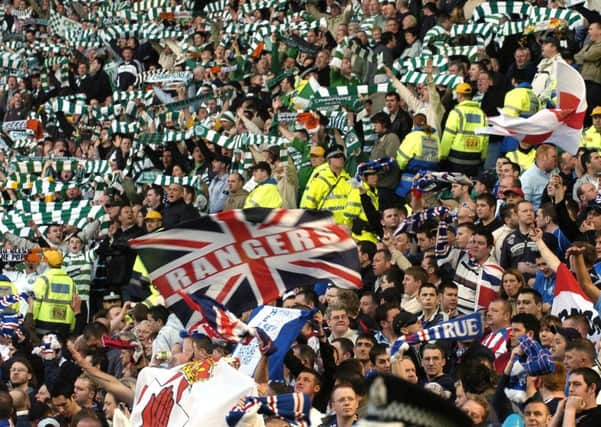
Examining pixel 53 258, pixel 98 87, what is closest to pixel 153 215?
pixel 53 258

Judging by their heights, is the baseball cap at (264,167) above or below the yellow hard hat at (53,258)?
above

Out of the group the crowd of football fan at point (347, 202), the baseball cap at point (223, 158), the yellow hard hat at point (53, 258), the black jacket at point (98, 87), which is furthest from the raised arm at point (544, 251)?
the black jacket at point (98, 87)

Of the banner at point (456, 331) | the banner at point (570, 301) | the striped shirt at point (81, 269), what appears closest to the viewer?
the banner at point (456, 331)

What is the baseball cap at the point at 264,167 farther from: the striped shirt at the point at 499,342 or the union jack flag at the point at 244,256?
the union jack flag at the point at 244,256

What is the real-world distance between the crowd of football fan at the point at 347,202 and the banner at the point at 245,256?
61 centimetres

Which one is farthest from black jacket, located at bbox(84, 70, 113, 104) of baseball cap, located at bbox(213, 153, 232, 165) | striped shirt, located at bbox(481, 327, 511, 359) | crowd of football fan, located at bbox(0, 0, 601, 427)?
striped shirt, located at bbox(481, 327, 511, 359)

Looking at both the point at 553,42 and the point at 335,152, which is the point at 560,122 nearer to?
the point at 553,42

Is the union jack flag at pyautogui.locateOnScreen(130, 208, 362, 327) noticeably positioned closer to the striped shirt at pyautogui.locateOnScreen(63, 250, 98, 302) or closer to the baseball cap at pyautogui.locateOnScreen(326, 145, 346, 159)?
the baseball cap at pyautogui.locateOnScreen(326, 145, 346, 159)

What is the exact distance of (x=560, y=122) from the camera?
46.3 ft

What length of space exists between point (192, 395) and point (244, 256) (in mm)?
1054

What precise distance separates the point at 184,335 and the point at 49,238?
277 inches

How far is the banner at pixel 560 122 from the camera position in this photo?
555 inches

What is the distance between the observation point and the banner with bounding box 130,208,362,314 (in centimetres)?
921

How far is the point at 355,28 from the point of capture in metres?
21.2
